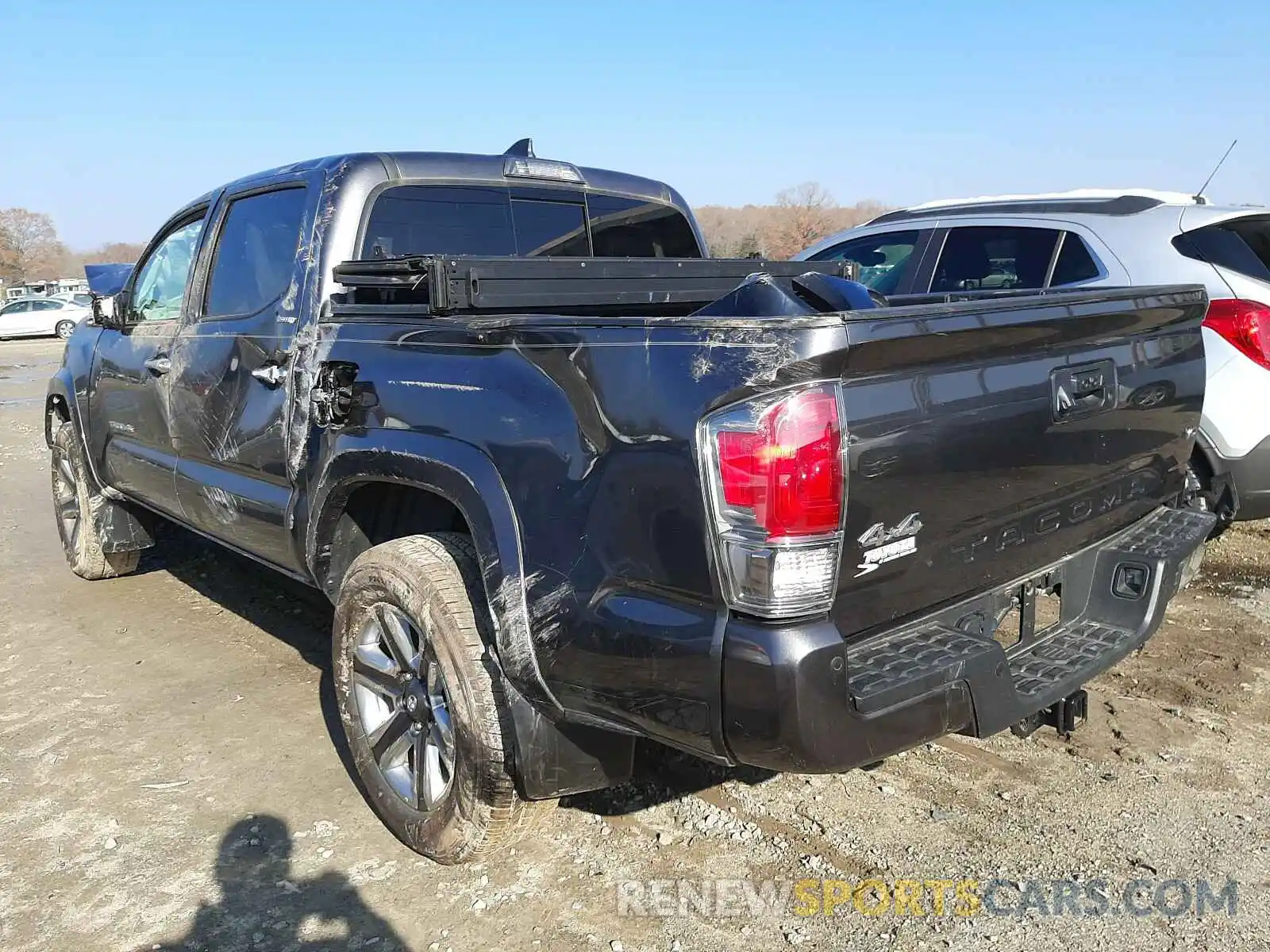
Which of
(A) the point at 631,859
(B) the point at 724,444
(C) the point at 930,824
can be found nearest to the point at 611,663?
(B) the point at 724,444

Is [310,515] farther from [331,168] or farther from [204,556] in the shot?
[204,556]

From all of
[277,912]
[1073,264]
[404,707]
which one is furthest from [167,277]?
[1073,264]

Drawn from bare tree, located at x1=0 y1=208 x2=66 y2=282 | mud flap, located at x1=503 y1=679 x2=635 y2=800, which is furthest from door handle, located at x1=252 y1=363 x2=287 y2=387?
bare tree, located at x1=0 y1=208 x2=66 y2=282

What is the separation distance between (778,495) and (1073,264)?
4.04 meters

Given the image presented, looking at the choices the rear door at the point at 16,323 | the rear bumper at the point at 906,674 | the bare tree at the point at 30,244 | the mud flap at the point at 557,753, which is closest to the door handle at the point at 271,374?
the mud flap at the point at 557,753

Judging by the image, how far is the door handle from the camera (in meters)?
3.40

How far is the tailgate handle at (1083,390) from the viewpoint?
98.4 inches

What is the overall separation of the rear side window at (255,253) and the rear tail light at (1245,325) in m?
3.86

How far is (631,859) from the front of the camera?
2902mm

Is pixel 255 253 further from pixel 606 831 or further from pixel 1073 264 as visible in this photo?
pixel 1073 264

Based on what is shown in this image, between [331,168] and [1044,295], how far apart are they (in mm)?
2396

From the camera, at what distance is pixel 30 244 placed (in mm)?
96250

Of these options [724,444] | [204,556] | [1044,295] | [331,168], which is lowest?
[204,556]

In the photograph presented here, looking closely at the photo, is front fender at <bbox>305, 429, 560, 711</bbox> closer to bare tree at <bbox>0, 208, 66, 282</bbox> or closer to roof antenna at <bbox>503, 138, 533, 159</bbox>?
roof antenna at <bbox>503, 138, 533, 159</bbox>
